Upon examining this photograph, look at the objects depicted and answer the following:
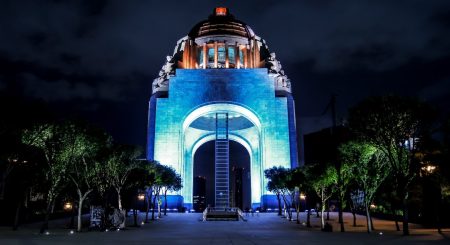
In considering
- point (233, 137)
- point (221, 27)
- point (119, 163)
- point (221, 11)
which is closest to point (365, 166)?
point (119, 163)

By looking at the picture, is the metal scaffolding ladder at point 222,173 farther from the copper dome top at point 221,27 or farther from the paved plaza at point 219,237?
the paved plaza at point 219,237

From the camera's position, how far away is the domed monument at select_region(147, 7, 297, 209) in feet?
225

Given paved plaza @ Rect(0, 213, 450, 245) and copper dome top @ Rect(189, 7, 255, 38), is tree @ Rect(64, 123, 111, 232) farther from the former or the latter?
copper dome top @ Rect(189, 7, 255, 38)

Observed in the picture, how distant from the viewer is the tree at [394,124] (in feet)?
87.5

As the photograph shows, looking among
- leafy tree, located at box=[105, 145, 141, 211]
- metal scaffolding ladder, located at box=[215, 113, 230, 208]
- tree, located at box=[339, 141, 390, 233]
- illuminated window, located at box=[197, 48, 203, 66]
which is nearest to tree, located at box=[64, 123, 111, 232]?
leafy tree, located at box=[105, 145, 141, 211]

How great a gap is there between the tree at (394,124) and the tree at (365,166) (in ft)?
4.50

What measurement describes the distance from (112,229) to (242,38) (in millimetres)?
60773

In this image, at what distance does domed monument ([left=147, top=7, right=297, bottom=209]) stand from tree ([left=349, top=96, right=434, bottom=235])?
3981cm

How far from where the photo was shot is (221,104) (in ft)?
232

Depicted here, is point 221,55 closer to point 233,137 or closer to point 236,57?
point 236,57

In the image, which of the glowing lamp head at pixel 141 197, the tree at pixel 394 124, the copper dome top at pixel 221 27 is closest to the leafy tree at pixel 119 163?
the tree at pixel 394 124

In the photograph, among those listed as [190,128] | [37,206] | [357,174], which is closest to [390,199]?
[357,174]

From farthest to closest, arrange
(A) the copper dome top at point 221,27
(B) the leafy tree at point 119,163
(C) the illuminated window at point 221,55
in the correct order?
(A) the copper dome top at point 221,27, (C) the illuminated window at point 221,55, (B) the leafy tree at point 119,163

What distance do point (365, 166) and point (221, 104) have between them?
4270 centimetres
